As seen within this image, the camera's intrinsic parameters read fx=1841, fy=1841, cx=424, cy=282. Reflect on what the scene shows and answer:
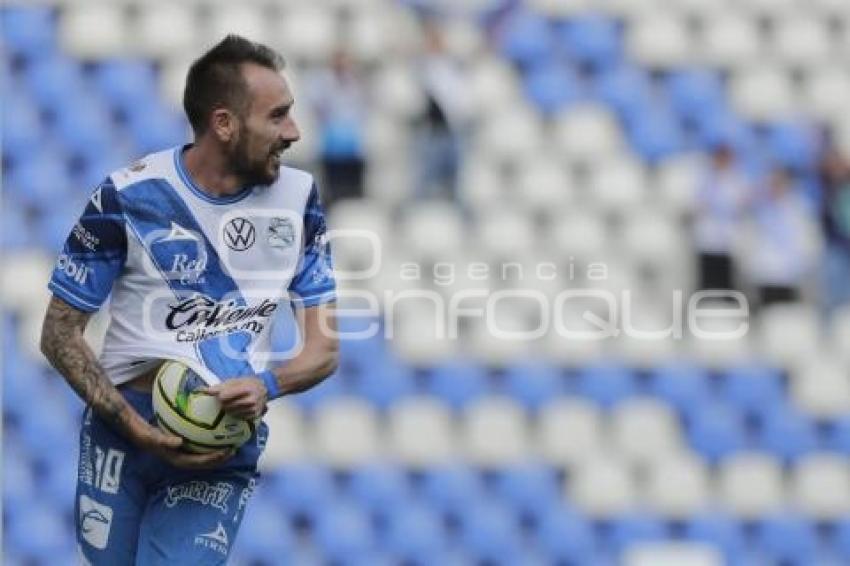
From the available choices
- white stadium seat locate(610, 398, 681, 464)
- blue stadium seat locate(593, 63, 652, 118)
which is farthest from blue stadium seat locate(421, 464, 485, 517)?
blue stadium seat locate(593, 63, 652, 118)

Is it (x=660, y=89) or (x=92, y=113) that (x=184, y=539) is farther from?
(x=660, y=89)

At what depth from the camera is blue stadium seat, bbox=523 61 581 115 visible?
11.3 meters

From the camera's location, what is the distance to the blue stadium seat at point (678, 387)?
418 inches

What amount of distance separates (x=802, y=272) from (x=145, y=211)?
6.73 metres

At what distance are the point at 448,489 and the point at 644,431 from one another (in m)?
1.20

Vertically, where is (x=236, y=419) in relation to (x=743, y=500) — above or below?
above

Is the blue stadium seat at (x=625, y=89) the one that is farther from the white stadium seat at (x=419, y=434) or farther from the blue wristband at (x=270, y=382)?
the blue wristband at (x=270, y=382)

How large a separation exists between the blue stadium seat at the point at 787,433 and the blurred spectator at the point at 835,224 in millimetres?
666

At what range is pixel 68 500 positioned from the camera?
10164mm

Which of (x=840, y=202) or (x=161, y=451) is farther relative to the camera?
(x=840, y=202)

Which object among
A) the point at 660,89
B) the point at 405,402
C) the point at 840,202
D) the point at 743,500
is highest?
the point at 660,89

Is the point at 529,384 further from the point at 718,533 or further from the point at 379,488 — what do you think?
the point at 718,533

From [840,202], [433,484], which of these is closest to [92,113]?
[433,484]

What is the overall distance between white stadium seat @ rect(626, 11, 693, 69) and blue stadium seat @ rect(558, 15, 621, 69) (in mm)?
138
